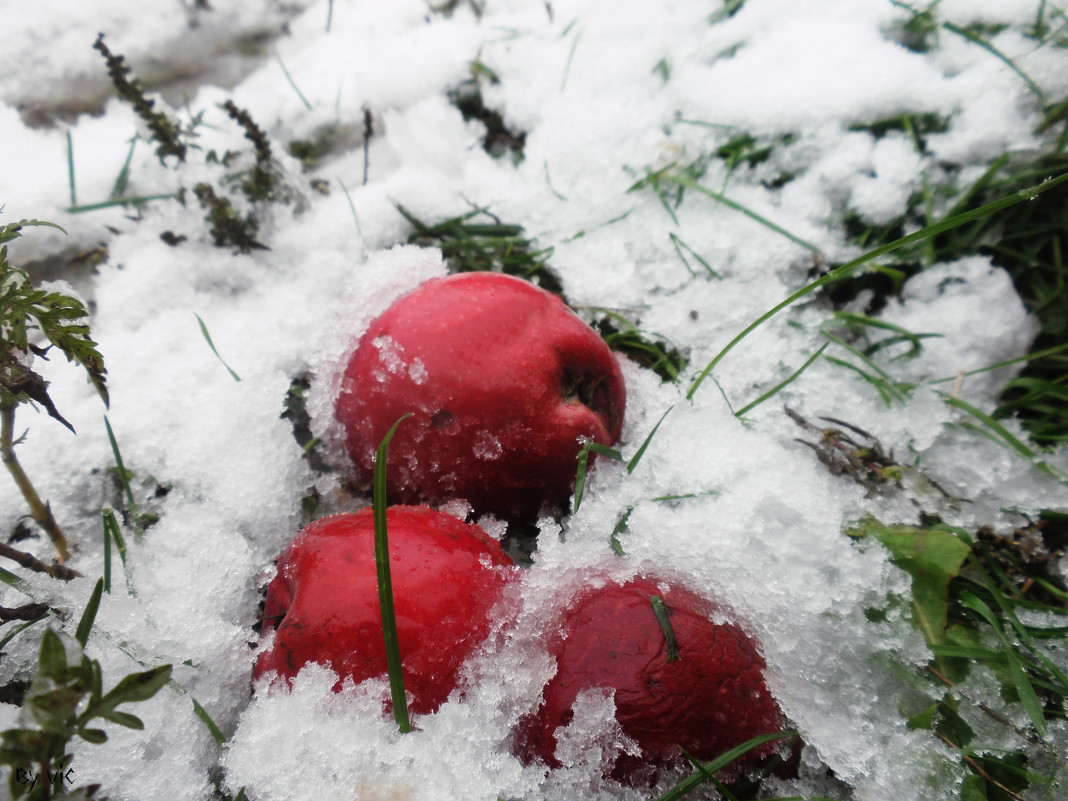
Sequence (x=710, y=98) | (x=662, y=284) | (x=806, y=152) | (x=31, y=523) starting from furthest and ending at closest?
(x=710, y=98) < (x=806, y=152) < (x=662, y=284) < (x=31, y=523)

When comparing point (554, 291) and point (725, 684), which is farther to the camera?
point (554, 291)

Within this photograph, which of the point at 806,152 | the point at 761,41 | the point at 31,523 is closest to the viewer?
the point at 31,523

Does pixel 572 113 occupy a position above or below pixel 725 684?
above

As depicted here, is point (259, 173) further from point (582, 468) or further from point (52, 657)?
point (52, 657)

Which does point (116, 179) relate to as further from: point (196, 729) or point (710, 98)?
point (710, 98)

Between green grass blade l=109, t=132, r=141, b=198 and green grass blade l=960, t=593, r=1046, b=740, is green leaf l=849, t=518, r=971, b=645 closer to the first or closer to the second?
green grass blade l=960, t=593, r=1046, b=740

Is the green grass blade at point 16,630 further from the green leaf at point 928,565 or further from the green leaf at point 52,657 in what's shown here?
the green leaf at point 928,565

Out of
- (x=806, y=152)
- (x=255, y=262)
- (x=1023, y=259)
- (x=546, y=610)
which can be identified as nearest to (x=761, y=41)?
(x=806, y=152)
